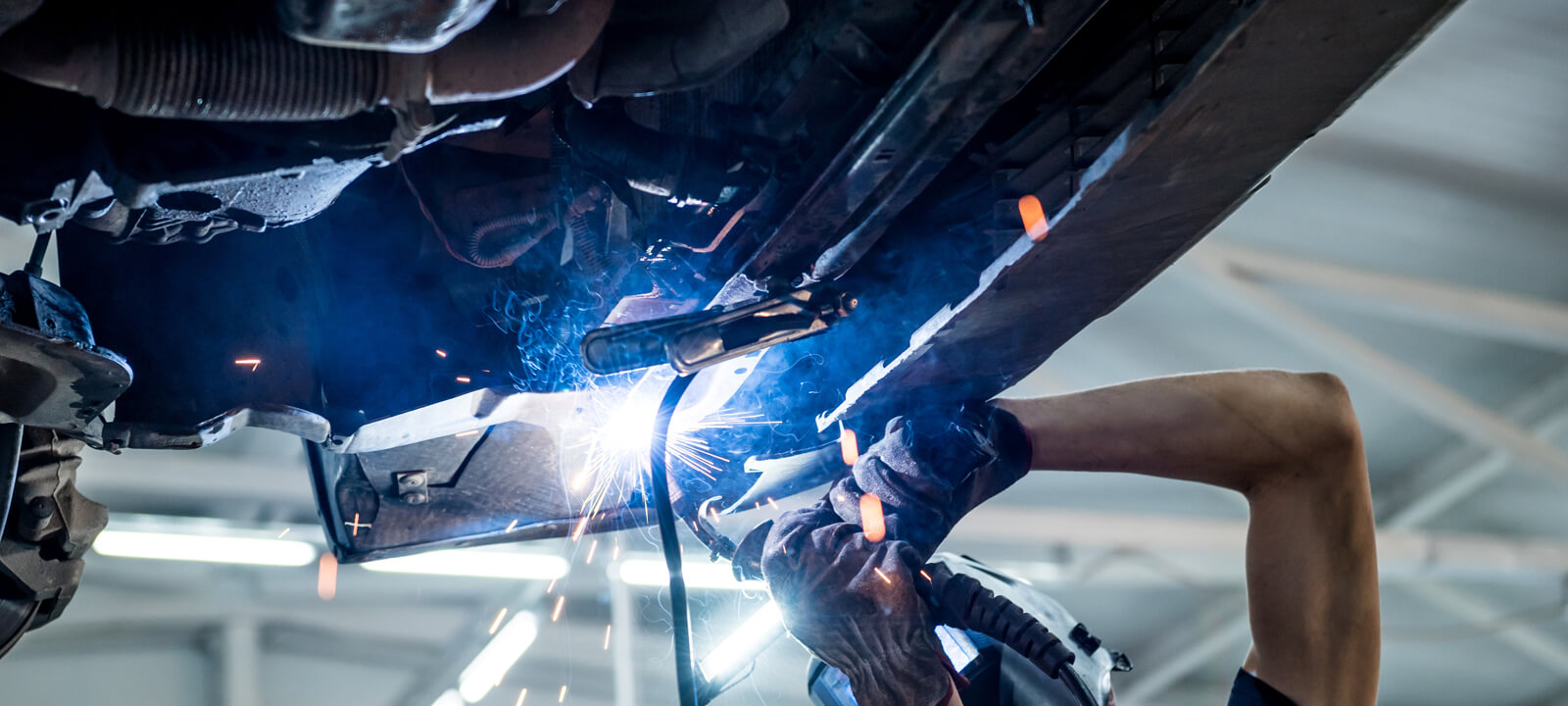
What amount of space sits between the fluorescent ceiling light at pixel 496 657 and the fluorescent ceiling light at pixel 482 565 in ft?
1.29

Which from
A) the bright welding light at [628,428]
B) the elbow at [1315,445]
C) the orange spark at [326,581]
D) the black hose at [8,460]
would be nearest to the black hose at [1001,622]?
the elbow at [1315,445]

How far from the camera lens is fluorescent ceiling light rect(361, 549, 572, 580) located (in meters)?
5.86

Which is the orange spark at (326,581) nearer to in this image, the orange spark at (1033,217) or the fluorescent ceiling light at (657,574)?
the fluorescent ceiling light at (657,574)

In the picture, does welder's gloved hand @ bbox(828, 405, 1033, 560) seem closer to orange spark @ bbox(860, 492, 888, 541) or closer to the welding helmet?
orange spark @ bbox(860, 492, 888, 541)

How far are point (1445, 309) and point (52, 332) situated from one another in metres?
5.47

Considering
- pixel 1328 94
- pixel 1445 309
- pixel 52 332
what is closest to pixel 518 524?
pixel 52 332

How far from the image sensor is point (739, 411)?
1953mm

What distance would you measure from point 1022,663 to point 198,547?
5132 mm

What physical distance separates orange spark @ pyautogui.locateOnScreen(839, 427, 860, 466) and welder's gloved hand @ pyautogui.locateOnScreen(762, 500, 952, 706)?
193mm

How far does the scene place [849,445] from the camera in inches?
72.1

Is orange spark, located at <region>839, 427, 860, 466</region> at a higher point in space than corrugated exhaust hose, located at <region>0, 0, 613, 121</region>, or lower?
lower

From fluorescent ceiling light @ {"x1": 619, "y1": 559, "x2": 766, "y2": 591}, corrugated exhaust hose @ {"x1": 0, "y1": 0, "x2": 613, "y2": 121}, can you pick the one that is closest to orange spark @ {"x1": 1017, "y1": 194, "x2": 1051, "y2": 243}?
corrugated exhaust hose @ {"x1": 0, "y1": 0, "x2": 613, "y2": 121}

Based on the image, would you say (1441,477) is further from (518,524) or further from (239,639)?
(239,639)

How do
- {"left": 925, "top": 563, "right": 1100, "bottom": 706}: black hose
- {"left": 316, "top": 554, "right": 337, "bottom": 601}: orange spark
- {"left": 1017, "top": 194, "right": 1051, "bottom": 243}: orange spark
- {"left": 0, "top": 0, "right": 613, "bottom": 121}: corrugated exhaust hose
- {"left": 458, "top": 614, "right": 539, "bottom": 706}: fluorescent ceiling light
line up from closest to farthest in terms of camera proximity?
1. {"left": 0, "top": 0, "right": 613, "bottom": 121}: corrugated exhaust hose
2. {"left": 1017, "top": 194, "right": 1051, "bottom": 243}: orange spark
3. {"left": 925, "top": 563, "right": 1100, "bottom": 706}: black hose
4. {"left": 316, "top": 554, "right": 337, "bottom": 601}: orange spark
5. {"left": 458, "top": 614, "right": 539, "bottom": 706}: fluorescent ceiling light
